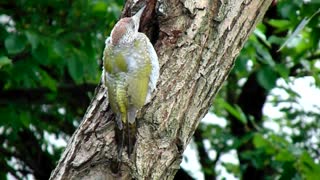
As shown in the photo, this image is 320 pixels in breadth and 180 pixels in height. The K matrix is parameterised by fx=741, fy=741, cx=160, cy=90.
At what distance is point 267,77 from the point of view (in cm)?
446

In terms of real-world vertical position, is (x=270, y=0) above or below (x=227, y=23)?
above

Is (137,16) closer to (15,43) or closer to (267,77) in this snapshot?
(15,43)

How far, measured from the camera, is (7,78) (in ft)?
14.3

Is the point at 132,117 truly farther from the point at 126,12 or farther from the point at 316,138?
the point at 316,138

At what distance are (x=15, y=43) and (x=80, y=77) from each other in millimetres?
450

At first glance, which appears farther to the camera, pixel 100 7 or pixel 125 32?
pixel 100 7

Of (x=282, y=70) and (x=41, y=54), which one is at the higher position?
(x=282, y=70)

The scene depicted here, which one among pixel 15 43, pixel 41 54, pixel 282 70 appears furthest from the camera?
pixel 282 70

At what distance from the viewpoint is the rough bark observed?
7.83 ft

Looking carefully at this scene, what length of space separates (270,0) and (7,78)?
2127 mm

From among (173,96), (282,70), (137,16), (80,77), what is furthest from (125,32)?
(282,70)

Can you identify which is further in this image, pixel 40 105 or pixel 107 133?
pixel 40 105

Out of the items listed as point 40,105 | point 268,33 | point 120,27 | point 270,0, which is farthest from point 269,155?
point 120,27

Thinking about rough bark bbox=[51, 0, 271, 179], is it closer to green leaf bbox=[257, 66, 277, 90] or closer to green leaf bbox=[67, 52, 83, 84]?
green leaf bbox=[67, 52, 83, 84]
